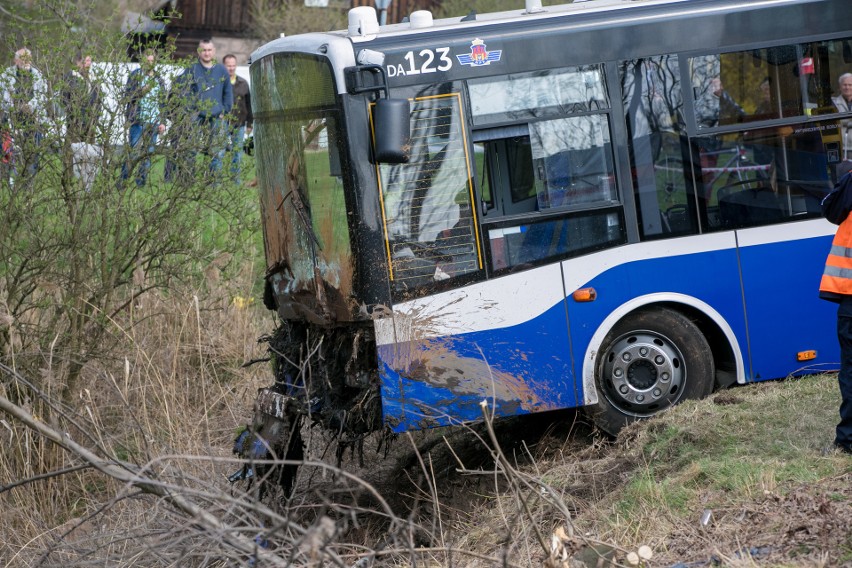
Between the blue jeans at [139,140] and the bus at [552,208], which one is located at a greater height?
the blue jeans at [139,140]

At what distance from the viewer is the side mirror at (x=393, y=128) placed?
7.13 metres

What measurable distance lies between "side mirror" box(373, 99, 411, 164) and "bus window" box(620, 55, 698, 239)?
1682 millimetres

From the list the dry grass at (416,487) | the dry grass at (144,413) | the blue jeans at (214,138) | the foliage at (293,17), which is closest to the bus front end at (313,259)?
the dry grass at (416,487)

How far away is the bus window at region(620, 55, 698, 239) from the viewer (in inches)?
309

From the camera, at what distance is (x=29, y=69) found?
9273mm

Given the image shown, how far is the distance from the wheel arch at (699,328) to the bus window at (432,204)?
1.02 meters

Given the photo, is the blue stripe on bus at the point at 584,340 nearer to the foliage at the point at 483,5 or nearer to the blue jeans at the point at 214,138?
the blue jeans at the point at 214,138

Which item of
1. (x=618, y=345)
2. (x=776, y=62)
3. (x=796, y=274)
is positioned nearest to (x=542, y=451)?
(x=618, y=345)

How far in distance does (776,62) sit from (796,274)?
1.51 m

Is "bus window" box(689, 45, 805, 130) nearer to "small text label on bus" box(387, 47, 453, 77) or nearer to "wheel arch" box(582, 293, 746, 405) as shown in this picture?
"wheel arch" box(582, 293, 746, 405)

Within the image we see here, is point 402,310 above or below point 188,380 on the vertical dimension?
above

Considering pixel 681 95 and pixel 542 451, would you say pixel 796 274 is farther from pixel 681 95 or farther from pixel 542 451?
pixel 542 451

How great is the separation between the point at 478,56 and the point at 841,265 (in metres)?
2.74

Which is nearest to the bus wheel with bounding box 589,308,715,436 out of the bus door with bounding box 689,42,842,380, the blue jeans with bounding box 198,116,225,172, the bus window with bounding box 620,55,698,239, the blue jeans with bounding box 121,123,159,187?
the bus door with bounding box 689,42,842,380
